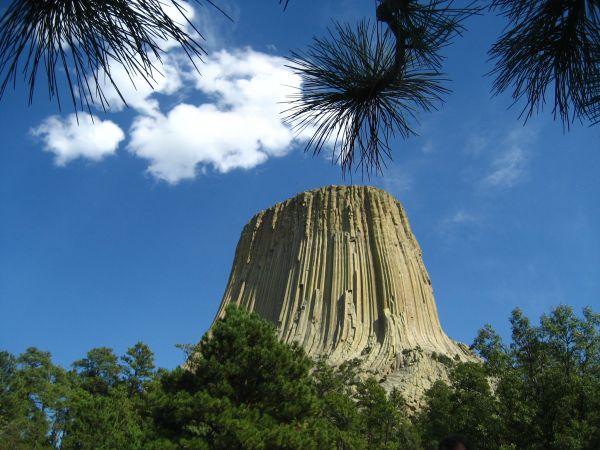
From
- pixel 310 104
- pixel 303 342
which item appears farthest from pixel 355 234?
pixel 310 104

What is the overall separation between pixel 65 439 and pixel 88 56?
2389cm

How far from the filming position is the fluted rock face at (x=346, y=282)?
36906 millimetres

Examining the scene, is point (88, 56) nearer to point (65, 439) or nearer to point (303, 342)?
point (65, 439)

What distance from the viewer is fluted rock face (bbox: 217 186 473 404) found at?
121 feet

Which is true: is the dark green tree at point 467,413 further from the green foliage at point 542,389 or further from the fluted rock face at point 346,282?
the fluted rock face at point 346,282

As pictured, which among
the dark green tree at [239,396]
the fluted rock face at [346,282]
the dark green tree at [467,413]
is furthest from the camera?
the fluted rock face at [346,282]

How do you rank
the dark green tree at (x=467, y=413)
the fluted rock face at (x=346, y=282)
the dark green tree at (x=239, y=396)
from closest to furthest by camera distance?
1. the dark green tree at (x=239, y=396)
2. the dark green tree at (x=467, y=413)
3. the fluted rock face at (x=346, y=282)

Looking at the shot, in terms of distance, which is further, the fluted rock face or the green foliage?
the fluted rock face

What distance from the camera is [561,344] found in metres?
15.5

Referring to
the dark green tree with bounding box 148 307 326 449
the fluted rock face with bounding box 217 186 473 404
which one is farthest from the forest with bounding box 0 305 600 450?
the fluted rock face with bounding box 217 186 473 404

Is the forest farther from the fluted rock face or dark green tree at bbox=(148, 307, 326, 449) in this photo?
the fluted rock face

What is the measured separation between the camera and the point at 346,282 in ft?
135

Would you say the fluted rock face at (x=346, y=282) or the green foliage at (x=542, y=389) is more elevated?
the fluted rock face at (x=346, y=282)

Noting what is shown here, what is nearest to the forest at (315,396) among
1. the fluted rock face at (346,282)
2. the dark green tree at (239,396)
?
the dark green tree at (239,396)
